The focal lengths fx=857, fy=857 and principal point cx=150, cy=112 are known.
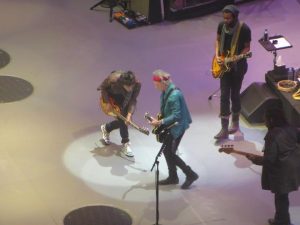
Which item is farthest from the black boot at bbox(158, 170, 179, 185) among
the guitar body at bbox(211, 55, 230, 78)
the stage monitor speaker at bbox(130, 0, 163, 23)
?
the stage monitor speaker at bbox(130, 0, 163, 23)

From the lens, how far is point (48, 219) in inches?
417

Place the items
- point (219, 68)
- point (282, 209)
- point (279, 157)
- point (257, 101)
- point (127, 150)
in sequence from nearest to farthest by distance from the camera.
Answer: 1. point (279, 157)
2. point (282, 209)
3. point (219, 68)
4. point (127, 150)
5. point (257, 101)

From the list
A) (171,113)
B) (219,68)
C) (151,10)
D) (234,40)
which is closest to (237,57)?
(234,40)

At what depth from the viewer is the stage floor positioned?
1088 cm

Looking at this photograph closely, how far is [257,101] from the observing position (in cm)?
1262

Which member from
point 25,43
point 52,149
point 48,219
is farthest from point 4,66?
point 48,219

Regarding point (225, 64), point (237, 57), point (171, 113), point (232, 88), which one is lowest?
point (232, 88)

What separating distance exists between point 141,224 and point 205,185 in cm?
Result: 118

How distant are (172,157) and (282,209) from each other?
1.59 m

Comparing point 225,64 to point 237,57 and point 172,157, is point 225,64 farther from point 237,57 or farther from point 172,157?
point 172,157

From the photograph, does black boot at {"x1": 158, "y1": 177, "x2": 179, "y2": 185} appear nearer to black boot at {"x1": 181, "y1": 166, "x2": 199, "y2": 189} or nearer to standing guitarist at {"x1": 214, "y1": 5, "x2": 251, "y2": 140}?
black boot at {"x1": 181, "y1": 166, "x2": 199, "y2": 189}

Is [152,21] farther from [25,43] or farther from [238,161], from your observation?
[238,161]

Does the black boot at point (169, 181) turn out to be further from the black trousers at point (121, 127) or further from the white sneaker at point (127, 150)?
the black trousers at point (121, 127)

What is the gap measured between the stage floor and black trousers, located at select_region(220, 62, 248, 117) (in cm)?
50
